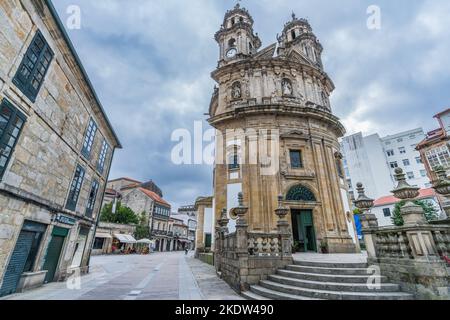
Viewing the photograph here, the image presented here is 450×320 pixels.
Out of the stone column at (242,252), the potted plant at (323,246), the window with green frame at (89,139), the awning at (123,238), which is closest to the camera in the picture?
the stone column at (242,252)

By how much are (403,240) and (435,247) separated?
1.98ft

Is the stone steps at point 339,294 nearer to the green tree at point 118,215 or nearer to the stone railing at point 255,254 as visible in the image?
the stone railing at point 255,254

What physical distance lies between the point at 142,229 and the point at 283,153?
32.7 metres

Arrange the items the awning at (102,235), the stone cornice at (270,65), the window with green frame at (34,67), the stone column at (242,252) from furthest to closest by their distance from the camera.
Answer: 1. the awning at (102,235)
2. the stone cornice at (270,65)
3. the stone column at (242,252)
4. the window with green frame at (34,67)

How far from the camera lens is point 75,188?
11125 millimetres

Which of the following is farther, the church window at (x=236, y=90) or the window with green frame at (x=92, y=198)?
the church window at (x=236, y=90)

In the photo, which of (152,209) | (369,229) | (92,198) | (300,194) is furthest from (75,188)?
(152,209)

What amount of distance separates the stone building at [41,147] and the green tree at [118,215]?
2641cm

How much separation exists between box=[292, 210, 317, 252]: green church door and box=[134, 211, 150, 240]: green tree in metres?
31.9

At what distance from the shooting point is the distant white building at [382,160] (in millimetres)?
45562

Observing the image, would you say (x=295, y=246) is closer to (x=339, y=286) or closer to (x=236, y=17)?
(x=339, y=286)

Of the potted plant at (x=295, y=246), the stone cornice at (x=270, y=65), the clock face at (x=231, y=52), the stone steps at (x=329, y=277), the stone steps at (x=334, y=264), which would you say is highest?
the clock face at (x=231, y=52)

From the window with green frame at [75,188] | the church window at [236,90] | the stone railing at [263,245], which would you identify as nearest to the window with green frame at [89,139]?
the window with green frame at [75,188]

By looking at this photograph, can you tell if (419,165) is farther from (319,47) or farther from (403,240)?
(403,240)
